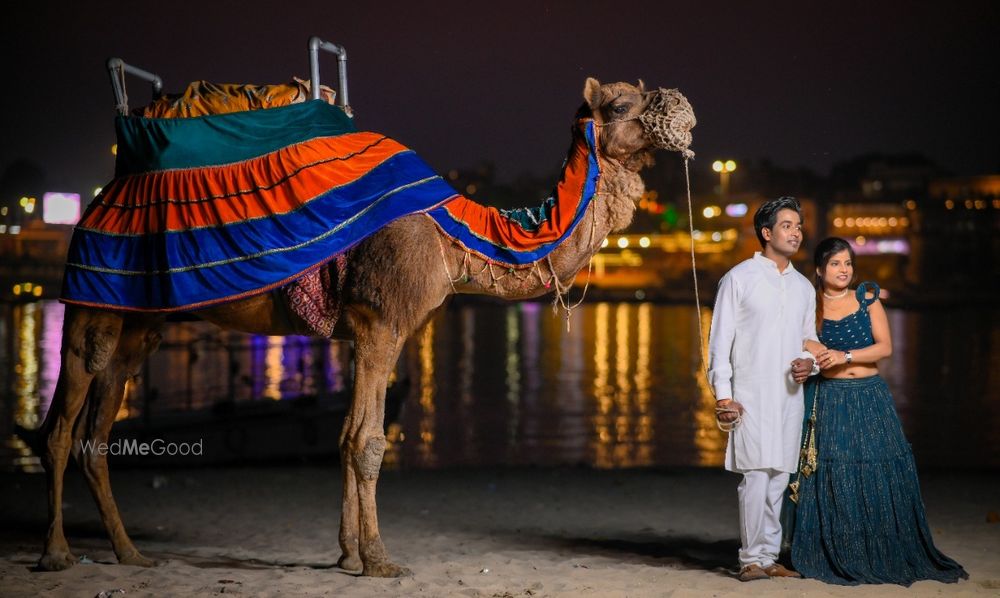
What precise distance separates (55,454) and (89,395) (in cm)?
60

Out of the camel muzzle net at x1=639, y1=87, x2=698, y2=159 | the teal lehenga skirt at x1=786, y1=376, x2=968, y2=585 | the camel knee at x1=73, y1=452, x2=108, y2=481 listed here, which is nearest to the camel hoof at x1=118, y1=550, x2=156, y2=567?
the camel knee at x1=73, y1=452, x2=108, y2=481

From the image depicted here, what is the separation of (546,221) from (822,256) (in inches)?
70.9

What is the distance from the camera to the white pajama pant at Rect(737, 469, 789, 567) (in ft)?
22.8

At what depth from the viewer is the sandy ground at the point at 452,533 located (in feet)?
23.3

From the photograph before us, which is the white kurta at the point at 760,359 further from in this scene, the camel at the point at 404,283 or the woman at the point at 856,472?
the camel at the point at 404,283

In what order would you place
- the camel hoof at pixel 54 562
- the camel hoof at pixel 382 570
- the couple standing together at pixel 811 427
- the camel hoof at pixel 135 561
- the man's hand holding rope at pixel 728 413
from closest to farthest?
the man's hand holding rope at pixel 728 413 < the couple standing together at pixel 811 427 < the camel hoof at pixel 382 570 < the camel hoof at pixel 54 562 < the camel hoof at pixel 135 561

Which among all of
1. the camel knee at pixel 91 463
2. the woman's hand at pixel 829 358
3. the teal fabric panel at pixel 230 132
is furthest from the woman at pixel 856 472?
the camel knee at pixel 91 463

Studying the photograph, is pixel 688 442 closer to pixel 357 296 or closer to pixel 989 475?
pixel 989 475

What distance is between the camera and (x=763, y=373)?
22.7ft

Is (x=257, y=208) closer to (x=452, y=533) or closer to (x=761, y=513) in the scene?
(x=452, y=533)

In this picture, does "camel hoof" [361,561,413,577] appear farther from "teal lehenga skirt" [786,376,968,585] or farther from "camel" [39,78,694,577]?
"teal lehenga skirt" [786,376,968,585]

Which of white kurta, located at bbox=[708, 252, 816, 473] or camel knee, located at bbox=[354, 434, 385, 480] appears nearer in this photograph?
white kurta, located at bbox=[708, 252, 816, 473]

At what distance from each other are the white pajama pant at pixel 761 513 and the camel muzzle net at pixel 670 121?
2.08m

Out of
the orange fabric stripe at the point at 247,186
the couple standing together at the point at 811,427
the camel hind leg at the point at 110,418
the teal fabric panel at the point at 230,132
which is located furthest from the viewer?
the camel hind leg at the point at 110,418
